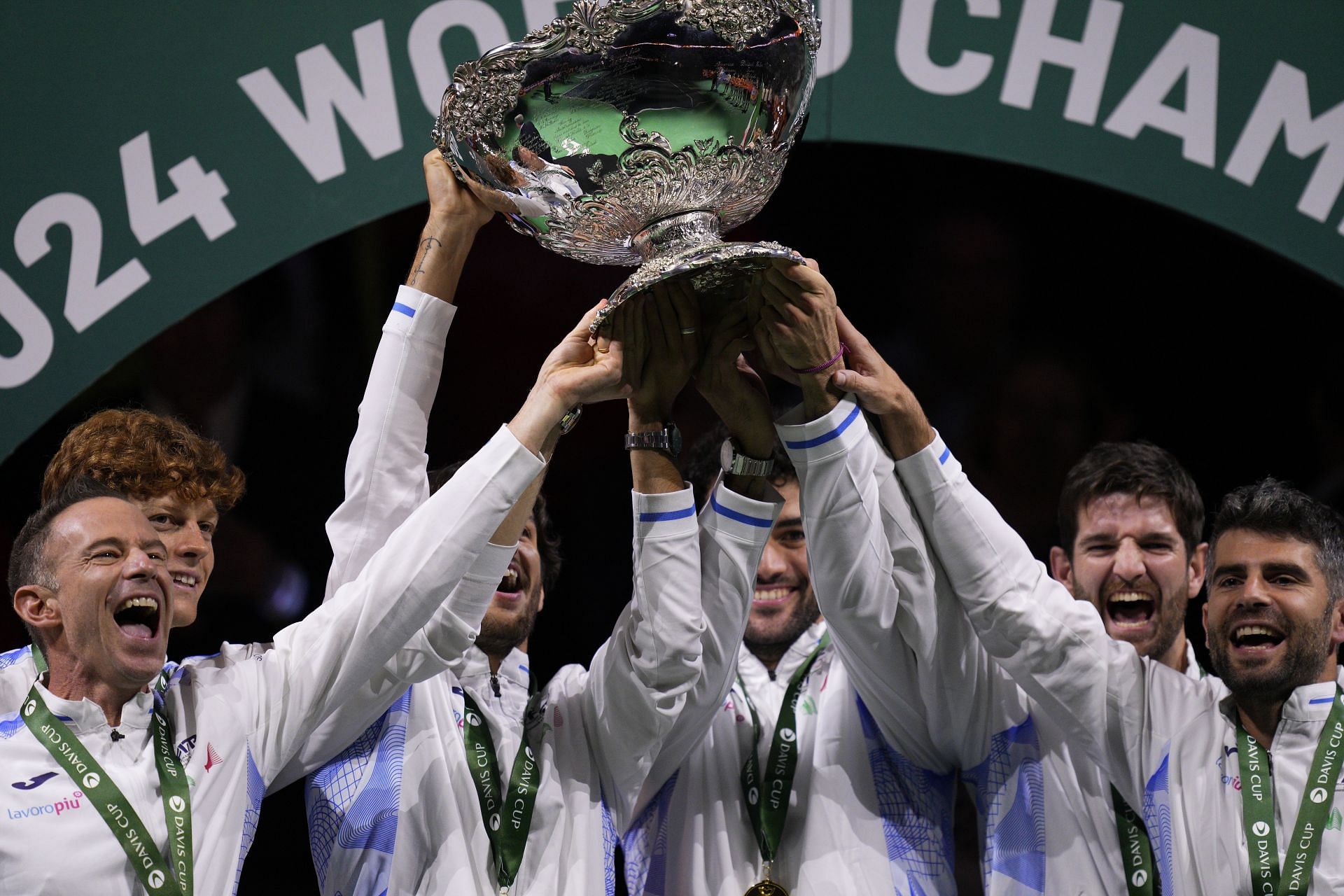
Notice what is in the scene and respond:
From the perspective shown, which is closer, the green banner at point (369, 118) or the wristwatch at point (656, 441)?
the wristwatch at point (656, 441)

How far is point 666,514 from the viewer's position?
2654 mm

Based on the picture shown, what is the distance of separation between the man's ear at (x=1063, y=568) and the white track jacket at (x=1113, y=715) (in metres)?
0.51

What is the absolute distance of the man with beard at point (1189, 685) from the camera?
8.66ft

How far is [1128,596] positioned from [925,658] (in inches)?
27.9

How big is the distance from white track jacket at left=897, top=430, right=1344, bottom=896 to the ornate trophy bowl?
26.6 inches

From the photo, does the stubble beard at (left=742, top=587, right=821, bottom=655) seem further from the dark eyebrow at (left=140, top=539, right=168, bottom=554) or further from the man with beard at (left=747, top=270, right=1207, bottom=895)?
the dark eyebrow at (left=140, top=539, right=168, bottom=554)

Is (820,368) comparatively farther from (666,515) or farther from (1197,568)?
(1197,568)

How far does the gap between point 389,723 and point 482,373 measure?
1.63 meters

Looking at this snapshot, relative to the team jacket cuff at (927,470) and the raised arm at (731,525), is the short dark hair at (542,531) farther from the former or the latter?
the team jacket cuff at (927,470)

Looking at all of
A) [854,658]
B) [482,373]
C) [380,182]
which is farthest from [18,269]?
[854,658]

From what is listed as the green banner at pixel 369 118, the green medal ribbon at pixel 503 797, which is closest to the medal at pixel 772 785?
the green medal ribbon at pixel 503 797

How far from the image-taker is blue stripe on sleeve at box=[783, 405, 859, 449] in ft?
8.52

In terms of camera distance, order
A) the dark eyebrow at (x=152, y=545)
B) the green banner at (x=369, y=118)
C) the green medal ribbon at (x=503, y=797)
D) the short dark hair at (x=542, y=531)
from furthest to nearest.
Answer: the green banner at (x=369, y=118)
the short dark hair at (x=542, y=531)
the green medal ribbon at (x=503, y=797)
the dark eyebrow at (x=152, y=545)

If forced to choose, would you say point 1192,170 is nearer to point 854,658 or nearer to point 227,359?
point 854,658
